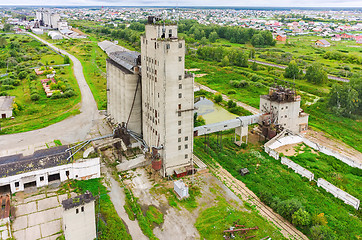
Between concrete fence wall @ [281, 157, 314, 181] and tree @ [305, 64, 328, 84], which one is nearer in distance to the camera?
concrete fence wall @ [281, 157, 314, 181]

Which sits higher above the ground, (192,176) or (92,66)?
(92,66)

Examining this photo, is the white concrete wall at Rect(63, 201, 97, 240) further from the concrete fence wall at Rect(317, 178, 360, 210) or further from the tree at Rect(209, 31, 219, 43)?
the tree at Rect(209, 31, 219, 43)

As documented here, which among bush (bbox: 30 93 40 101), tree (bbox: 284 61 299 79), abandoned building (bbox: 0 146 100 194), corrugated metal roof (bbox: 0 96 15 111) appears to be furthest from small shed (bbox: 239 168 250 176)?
tree (bbox: 284 61 299 79)

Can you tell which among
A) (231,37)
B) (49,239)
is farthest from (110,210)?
(231,37)

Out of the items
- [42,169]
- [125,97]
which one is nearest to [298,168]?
[125,97]

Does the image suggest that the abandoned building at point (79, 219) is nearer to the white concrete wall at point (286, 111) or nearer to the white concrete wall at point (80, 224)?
the white concrete wall at point (80, 224)

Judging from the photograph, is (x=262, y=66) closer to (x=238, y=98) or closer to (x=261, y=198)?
(x=238, y=98)

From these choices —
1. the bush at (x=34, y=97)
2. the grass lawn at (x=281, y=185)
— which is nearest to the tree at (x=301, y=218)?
the grass lawn at (x=281, y=185)
